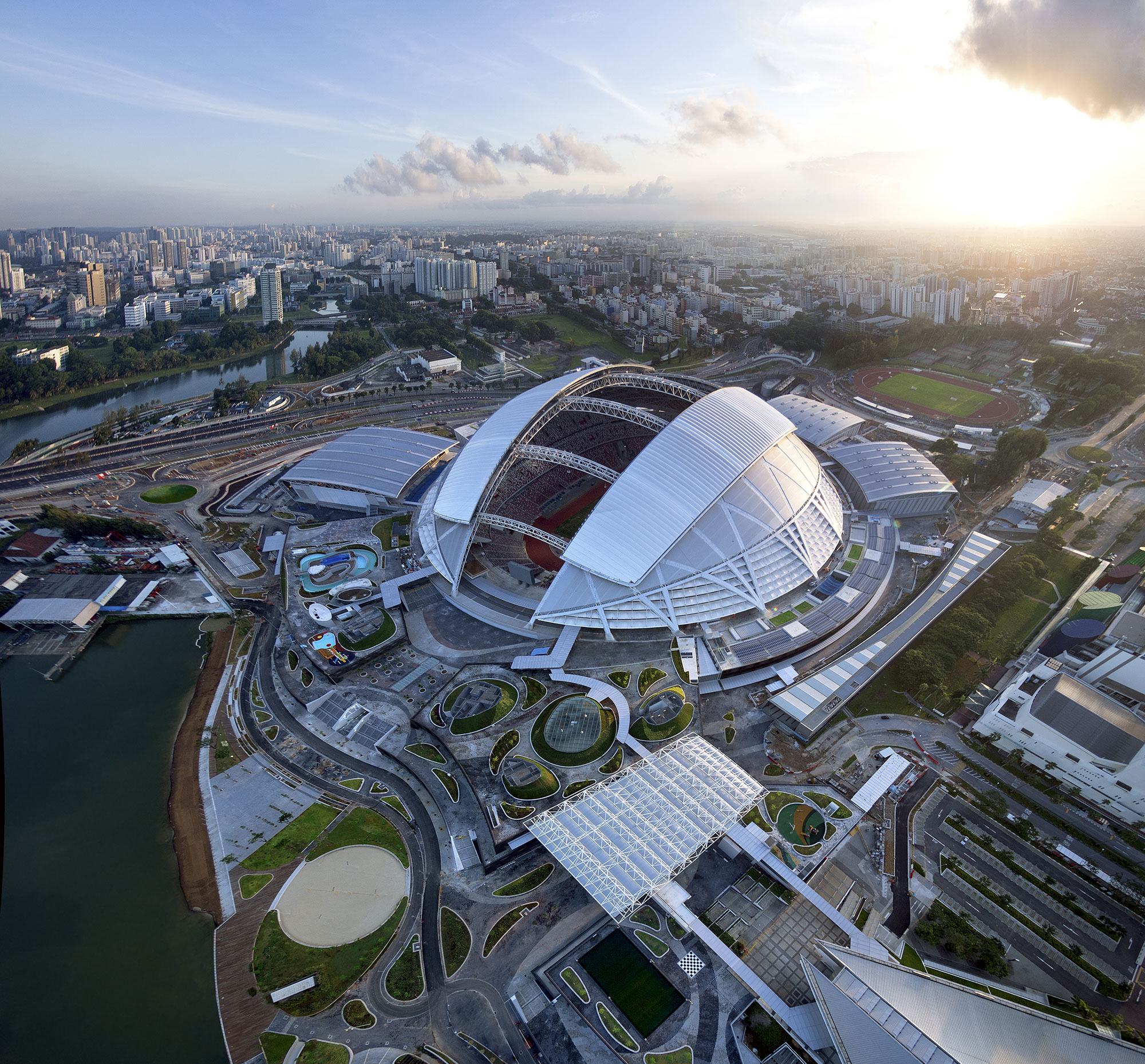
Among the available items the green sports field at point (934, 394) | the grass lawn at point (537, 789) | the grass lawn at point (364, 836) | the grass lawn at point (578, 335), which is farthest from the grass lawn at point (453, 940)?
the grass lawn at point (578, 335)

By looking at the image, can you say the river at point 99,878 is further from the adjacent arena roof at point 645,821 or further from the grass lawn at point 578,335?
the grass lawn at point 578,335

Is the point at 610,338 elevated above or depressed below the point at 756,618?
above

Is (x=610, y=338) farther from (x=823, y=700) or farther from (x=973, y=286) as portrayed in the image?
(x=823, y=700)

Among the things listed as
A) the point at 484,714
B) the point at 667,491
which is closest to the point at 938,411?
the point at 667,491

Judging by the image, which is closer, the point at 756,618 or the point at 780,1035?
the point at 780,1035

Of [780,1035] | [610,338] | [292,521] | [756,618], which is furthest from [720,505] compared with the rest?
[610,338]

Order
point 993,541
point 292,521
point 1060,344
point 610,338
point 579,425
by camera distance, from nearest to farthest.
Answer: point 993,541
point 292,521
point 579,425
point 1060,344
point 610,338

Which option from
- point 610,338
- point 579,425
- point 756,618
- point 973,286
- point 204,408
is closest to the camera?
point 756,618

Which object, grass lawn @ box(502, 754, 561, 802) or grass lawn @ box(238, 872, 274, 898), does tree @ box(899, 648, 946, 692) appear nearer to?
grass lawn @ box(502, 754, 561, 802)
